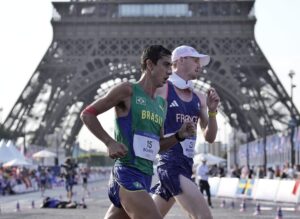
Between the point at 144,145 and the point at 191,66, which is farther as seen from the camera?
the point at 191,66

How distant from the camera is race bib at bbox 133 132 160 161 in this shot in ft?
21.6

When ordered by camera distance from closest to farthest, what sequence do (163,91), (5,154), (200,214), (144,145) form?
(144,145) → (200,214) → (163,91) → (5,154)

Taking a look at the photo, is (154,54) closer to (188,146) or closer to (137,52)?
(188,146)

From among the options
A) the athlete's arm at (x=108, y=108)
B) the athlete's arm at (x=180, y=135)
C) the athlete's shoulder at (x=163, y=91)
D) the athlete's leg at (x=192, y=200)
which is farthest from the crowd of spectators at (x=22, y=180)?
the athlete's arm at (x=108, y=108)

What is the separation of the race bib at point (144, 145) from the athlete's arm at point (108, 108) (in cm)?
23

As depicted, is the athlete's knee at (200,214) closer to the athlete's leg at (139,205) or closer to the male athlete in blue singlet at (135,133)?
the male athlete in blue singlet at (135,133)

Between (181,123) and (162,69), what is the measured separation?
1912mm

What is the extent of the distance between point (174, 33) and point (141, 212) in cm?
5841

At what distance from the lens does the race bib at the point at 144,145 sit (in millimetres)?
6574

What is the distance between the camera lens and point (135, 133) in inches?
260

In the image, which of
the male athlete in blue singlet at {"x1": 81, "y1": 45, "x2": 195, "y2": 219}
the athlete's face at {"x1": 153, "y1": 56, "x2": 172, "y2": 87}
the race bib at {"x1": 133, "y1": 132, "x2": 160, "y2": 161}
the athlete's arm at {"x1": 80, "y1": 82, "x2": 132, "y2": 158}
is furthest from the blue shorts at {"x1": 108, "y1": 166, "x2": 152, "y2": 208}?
the athlete's face at {"x1": 153, "y1": 56, "x2": 172, "y2": 87}

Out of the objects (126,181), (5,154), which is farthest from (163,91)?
(5,154)

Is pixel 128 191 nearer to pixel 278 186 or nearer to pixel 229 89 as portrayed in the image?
pixel 278 186

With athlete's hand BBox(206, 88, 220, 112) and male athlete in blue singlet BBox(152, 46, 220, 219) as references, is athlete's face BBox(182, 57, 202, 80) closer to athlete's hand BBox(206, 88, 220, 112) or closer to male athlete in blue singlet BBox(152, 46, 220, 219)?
male athlete in blue singlet BBox(152, 46, 220, 219)
